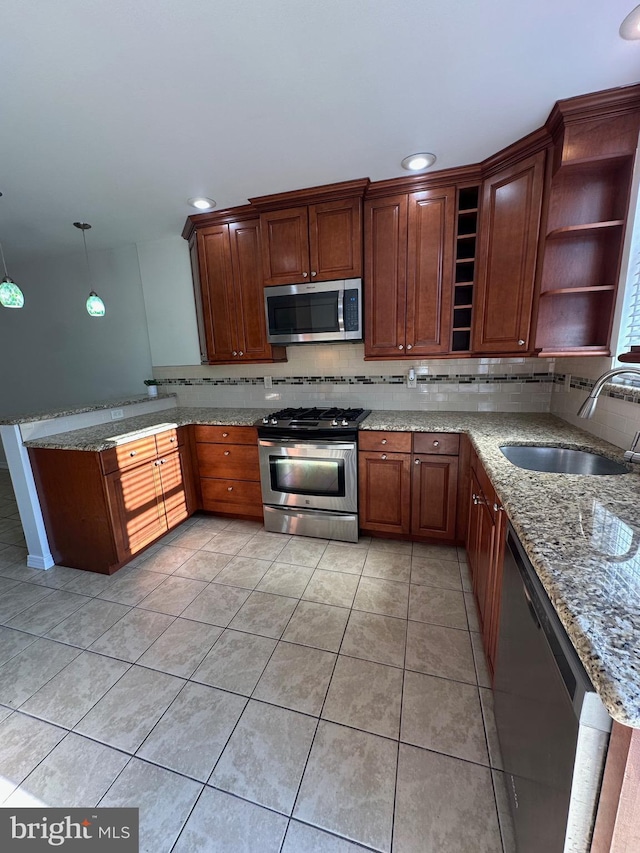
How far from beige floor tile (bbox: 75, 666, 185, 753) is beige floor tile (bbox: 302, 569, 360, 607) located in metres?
0.81

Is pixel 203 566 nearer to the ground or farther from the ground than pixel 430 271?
nearer to the ground

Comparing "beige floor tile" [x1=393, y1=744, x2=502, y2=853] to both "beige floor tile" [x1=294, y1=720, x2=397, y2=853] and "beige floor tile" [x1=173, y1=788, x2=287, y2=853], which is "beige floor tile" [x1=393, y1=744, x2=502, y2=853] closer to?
"beige floor tile" [x1=294, y1=720, x2=397, y2=853]

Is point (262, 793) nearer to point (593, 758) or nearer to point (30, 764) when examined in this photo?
point (30, 764)

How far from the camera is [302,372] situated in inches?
125

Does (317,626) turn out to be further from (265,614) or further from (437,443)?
(437,443)

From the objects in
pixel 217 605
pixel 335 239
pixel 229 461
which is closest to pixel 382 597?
pixel 217 605

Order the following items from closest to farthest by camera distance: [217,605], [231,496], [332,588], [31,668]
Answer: [31,668] → [217,605] → [332,588] → [231,496]

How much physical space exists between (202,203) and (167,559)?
261 centimetres

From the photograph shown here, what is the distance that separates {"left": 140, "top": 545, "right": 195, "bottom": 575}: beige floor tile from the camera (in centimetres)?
243

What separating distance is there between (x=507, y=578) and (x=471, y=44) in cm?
194

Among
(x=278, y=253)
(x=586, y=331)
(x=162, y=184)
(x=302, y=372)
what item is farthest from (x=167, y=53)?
(x=586, y=331)

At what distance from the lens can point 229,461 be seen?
2938 millimetres

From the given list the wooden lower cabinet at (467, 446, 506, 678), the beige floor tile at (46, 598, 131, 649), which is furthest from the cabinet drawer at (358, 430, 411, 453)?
the beige floor tile at (46, 598, 131, 649)

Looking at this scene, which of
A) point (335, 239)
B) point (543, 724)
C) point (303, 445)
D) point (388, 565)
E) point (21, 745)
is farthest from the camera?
point (303, 445)
